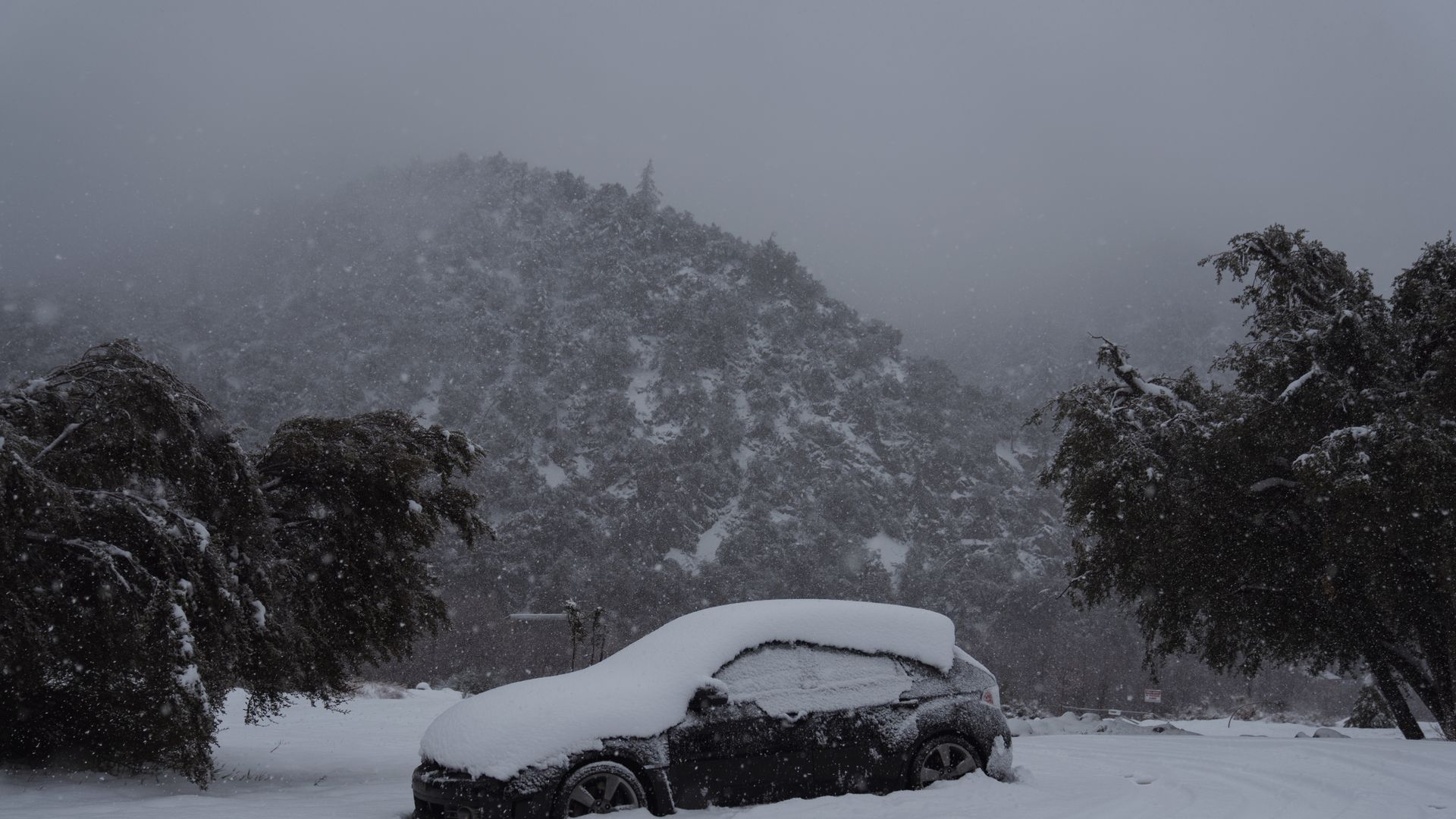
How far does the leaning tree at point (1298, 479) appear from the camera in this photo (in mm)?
11758

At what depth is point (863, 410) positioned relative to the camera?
5413 inches

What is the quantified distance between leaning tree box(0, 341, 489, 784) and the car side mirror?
4.61m

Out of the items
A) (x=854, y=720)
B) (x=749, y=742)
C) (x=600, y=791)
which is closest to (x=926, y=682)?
(x=854, y=720)

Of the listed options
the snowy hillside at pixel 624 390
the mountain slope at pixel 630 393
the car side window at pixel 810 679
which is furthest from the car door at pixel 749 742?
the mountain slope at pixel 630 393

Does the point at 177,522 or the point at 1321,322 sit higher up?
the point at 1321,322

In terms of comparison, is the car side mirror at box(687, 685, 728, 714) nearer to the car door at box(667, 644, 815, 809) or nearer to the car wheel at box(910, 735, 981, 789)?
the car door at box(667, 644, 815, 809)

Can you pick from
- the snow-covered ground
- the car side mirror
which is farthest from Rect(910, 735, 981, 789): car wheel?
the car side mirror

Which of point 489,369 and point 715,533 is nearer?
point 715,533

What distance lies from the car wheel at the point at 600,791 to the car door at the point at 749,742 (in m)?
0.27

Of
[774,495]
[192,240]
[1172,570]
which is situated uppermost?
[192,240]

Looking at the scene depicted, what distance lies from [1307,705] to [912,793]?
73112 millimetres

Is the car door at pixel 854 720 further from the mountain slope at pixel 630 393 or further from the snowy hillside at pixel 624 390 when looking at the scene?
the mountain slope at pixel 630 393

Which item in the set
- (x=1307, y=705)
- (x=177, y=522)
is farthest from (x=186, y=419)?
(x=1307, y=705)

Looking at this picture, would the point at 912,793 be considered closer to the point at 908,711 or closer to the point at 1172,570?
the point at 908,711
